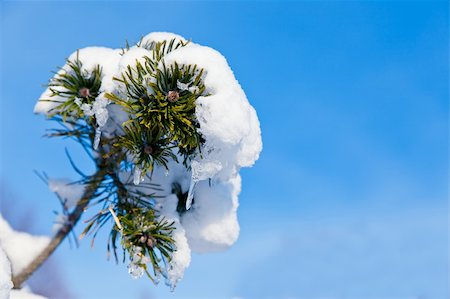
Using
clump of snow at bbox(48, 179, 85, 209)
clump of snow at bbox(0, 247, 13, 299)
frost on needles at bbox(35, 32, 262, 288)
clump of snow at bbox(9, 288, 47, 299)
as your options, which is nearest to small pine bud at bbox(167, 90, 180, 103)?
frost on needles at bbox(35, 32, 262, 288)

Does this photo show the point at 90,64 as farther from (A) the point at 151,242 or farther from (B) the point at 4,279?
(B) the point at 4,279

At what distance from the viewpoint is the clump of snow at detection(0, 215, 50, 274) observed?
2.18m

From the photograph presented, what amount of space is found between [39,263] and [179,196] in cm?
73

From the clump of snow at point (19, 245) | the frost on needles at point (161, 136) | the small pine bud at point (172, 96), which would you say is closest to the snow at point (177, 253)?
the frost on needles at point (161, 136)

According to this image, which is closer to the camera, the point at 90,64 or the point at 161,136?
the point at 161,136

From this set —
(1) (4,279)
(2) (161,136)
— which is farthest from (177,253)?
(1) (4,279)

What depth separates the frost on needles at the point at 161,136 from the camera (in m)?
1.66

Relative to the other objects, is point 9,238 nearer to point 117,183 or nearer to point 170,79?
point 117,183

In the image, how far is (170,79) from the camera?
1684mm

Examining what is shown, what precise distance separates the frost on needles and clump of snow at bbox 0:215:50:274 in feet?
1.01

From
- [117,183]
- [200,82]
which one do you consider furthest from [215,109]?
[117,183]

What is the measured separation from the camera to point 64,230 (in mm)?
2209

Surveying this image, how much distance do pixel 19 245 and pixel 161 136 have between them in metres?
0.97

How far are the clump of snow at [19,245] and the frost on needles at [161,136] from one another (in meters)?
0.31
